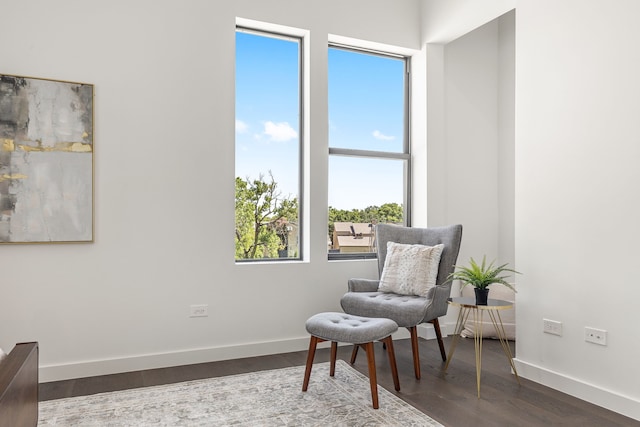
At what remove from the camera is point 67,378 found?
10.2ft

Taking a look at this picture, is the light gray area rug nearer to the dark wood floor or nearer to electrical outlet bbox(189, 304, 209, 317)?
the dark wood floor

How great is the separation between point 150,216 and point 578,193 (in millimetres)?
2833

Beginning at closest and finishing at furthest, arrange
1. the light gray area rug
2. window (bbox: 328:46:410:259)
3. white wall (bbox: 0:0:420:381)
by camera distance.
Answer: the light gray area rug < white wall (bbox: 0:0:420:381) < window (bbox: 328:46:410:259)

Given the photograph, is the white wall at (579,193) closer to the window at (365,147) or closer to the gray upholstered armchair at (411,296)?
the gray upholstered armchair at (411,296)

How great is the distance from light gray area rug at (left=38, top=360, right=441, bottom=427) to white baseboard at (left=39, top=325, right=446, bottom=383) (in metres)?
0.41

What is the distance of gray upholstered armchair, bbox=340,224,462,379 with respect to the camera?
3.16 meters

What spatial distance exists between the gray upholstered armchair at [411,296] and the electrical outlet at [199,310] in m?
1.02

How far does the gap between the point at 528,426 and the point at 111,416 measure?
219 centimetres

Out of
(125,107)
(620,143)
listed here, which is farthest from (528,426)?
(125,107)

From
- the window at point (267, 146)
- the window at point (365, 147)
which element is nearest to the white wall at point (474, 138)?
the window at point (365, 147)

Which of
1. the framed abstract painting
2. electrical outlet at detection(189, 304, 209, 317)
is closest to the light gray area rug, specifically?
electrical outlet at detection(189, 304, 209, 317)

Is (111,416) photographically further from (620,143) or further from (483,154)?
(483,154)

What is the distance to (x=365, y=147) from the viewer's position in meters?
4.36

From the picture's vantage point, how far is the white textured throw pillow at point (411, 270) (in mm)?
3475
